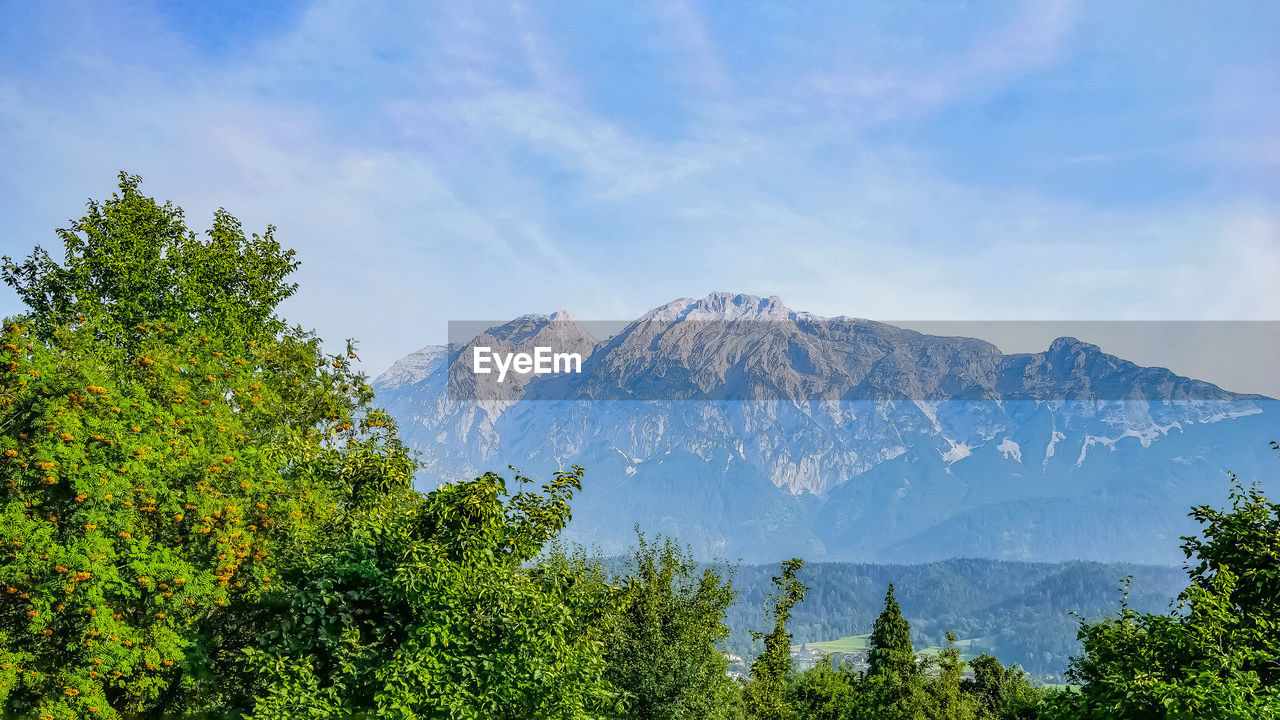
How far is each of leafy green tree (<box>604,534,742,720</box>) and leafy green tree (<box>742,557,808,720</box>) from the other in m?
7.84

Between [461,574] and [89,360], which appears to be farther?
[89,360]

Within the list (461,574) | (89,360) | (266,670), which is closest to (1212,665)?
(461,574)

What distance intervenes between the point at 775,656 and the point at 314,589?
81.2 ft

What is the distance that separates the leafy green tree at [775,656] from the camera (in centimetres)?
3509

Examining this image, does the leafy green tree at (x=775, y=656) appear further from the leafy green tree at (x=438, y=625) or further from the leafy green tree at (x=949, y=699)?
the leafy green tree at (x=438, y=625)

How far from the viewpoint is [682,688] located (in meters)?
24.5

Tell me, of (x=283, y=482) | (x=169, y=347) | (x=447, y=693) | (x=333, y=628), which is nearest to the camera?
(x=447, y=693)

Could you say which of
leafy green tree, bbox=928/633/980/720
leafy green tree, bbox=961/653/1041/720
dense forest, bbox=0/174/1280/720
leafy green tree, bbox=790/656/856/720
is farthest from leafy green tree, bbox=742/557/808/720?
leafy green tree, bbox=961/653/1041/720

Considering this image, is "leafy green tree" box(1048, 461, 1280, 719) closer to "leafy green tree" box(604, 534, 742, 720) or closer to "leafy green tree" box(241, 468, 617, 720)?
"leafy green tree" box(241, 468, 617, 720)

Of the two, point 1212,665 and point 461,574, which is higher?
point 461,574

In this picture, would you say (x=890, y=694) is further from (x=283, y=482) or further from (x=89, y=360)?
(x=89, y=360)

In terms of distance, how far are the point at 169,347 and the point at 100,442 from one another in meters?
4.97

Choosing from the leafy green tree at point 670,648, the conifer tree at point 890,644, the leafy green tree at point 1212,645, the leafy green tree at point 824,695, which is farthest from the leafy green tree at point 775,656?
the leafy green tree at point 824,695

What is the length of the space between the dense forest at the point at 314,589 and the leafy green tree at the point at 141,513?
0.19ft
